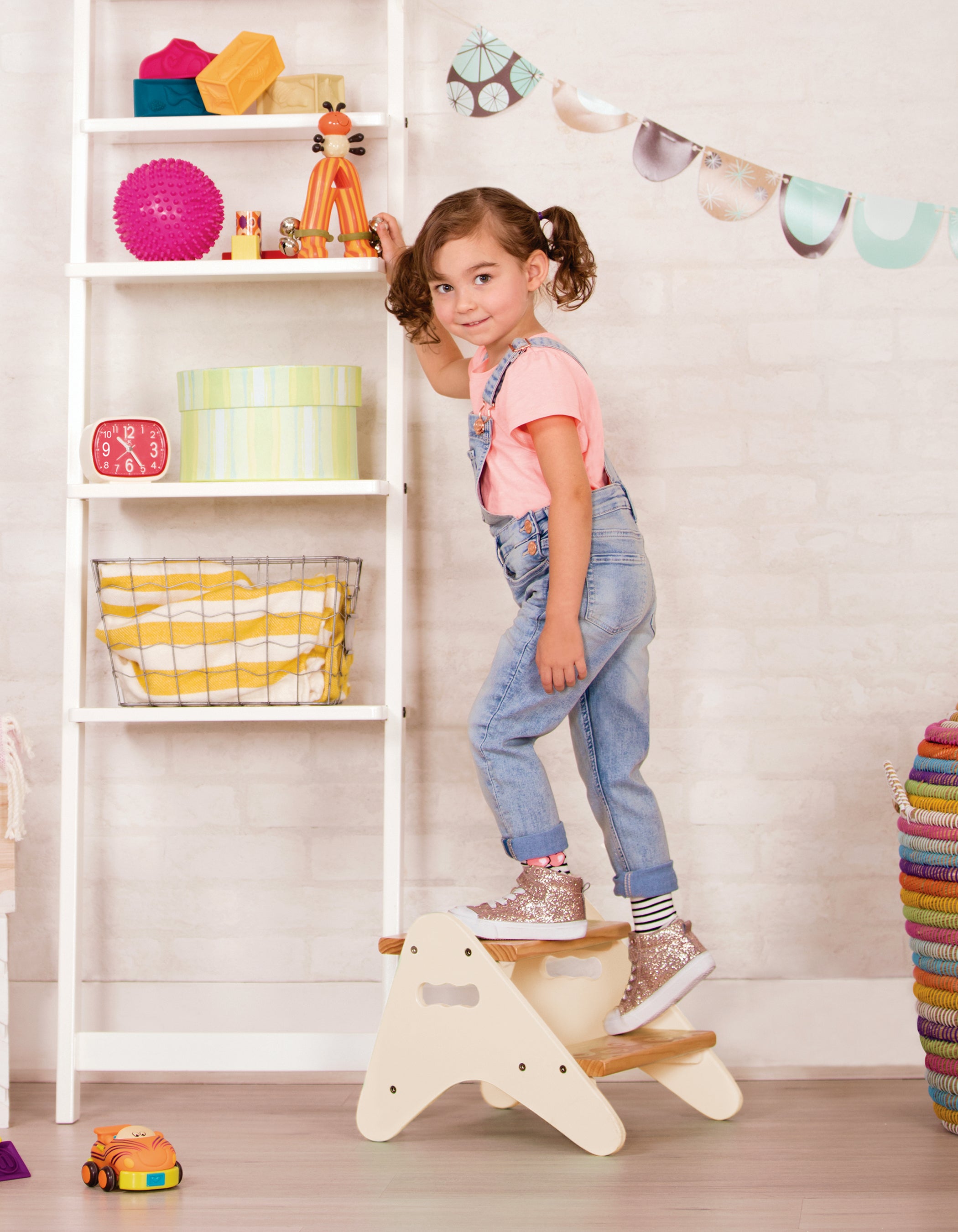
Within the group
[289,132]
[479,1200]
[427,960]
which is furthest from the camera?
[289,132]

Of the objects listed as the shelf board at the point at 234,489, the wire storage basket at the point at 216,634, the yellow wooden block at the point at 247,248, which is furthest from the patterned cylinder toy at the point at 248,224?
the wire storage basket at the point at 216,634

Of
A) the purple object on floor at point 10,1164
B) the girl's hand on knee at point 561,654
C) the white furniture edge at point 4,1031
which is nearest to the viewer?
the purple object on floor at point 10,1164

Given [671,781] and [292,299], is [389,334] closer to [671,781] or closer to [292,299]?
[292,299]

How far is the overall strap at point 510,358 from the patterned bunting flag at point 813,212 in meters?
0.54

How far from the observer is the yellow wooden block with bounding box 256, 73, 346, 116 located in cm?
186

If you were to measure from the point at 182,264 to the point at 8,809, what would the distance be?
812 millimetres

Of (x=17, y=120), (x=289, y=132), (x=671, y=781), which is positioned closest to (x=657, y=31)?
(x=289, y=132)

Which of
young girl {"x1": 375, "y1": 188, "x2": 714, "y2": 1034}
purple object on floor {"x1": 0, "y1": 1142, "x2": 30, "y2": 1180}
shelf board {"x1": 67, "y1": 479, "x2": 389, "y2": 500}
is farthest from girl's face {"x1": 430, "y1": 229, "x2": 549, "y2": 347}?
purple object on floor {"x1": 0, "y1": 1142, "x2": 30, "y2": 1180}

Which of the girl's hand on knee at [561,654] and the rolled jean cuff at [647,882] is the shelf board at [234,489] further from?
the rolled jean cuff at [647,882]

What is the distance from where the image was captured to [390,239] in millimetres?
1765

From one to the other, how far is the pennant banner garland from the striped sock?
1024 mm

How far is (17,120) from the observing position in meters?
1.98

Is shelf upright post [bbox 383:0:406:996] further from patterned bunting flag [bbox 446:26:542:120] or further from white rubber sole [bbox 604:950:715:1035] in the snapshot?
white rubber sole [bbox 604:950:715:1035]

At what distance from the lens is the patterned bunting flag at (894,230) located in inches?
74.7
